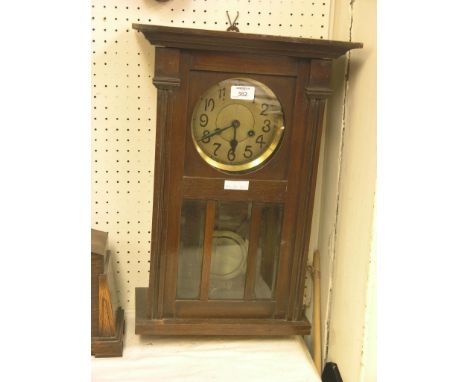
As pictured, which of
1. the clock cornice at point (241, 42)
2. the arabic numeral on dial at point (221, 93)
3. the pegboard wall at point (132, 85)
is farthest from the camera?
the pegboard wall at point (132, 85)

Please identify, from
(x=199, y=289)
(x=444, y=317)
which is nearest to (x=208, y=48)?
(x=199, y=289)

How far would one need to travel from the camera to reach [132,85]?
1.32 m

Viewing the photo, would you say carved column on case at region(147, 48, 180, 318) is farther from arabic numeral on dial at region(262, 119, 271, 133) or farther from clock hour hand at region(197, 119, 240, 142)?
arabic numeral on dial at region(262, 119, 271, 133)

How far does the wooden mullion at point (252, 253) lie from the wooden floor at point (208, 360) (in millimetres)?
160

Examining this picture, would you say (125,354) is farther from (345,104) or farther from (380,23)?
(380,23)

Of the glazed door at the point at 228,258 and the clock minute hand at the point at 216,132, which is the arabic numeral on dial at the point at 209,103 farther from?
the glazed door at the point at 228,258

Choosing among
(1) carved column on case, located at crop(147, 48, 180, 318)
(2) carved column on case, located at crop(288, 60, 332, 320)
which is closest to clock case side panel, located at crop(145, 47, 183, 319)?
(1) carved column on case, located at crop(147, 48, 180, 318)

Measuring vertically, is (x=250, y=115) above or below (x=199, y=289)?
above

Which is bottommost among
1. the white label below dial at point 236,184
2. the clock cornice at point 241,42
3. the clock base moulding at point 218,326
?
the clock base moulding at point 218,326

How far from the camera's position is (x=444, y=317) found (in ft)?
2.65

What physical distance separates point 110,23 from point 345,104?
661 mm

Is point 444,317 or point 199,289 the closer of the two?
point 444,317

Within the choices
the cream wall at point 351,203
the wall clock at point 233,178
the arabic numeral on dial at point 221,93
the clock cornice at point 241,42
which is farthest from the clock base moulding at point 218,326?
the clock cornice at point 241,42

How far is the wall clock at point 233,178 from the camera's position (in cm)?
111
